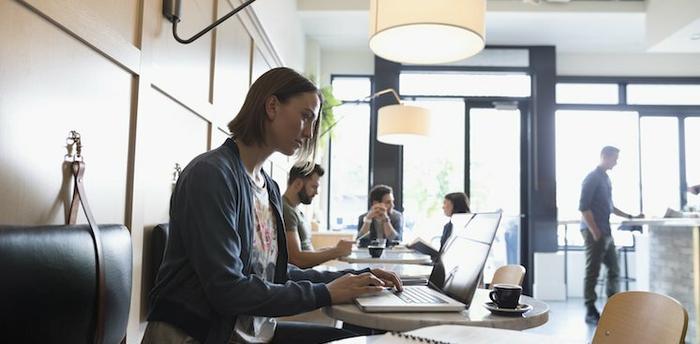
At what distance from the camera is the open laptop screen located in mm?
1171

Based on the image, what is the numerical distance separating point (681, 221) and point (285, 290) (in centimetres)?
308

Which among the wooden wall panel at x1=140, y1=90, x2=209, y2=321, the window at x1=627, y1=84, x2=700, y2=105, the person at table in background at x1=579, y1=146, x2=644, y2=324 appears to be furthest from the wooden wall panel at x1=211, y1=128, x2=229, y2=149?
the window at x1=627, y1=84, x2=700, y2=105

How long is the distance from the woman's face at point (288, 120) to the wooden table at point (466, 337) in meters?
0.62

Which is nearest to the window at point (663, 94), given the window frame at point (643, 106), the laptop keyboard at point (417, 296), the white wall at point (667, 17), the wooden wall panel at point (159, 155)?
the window frame at point (643, 106)

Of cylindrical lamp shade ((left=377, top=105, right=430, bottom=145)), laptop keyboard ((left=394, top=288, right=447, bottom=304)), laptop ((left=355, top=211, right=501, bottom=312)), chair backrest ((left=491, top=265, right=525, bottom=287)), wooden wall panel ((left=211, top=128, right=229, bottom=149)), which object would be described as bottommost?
chair backrest ((left=491, top=265, right=525, bottom=287))

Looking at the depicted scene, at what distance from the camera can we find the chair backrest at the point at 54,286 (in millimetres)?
803

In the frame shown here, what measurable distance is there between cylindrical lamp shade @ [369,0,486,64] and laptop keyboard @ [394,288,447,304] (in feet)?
3.73

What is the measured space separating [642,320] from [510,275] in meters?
0.74

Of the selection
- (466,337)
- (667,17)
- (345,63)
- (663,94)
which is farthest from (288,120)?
(663,94)

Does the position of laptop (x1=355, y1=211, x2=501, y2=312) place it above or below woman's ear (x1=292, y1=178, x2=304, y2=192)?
below

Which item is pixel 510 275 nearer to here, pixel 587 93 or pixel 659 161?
pixel 587 93

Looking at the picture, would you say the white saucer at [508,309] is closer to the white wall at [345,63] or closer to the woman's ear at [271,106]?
the woman's ear at [271,106]

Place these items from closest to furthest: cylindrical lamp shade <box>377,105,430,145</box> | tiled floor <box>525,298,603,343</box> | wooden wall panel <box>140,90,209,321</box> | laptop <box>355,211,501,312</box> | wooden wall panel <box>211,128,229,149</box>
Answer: laptop <box>355,211,501,312</box>, wooden wall panel <box>140,90,209,321</box>, wooden wall panel <box>211,128,229,149</box>, tiled floor <box>525,298,603,343</box>, cylindrical lamp shade <box>377,105,430,145</box>

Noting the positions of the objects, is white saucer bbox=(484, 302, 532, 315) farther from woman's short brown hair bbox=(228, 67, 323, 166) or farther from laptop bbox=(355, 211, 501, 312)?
woman's short brown hair bbox=(228, 67, 323, 166)
